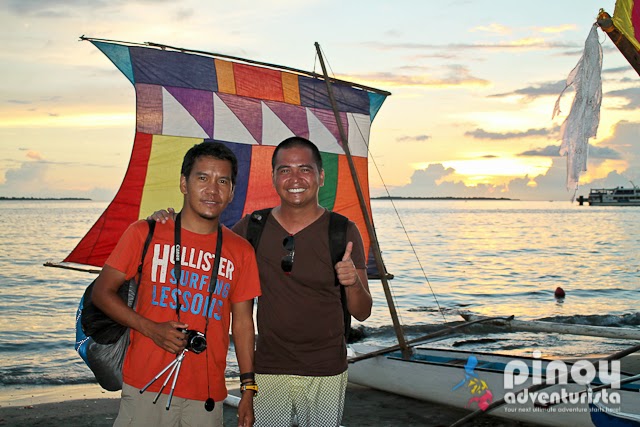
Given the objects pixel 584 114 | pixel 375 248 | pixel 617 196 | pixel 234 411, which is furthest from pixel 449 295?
pixel 617 196

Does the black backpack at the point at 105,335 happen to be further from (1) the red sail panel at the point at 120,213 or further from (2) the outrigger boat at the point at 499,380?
(1) the red sail panel at the point at 120,213

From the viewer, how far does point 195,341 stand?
116 inches

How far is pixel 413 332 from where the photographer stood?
16484 mm

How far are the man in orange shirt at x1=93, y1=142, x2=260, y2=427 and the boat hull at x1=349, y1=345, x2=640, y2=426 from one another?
432 centimetres

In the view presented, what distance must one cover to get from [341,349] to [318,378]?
0.20 m

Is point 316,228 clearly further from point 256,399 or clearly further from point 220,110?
point 220,110

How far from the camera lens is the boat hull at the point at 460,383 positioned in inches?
263

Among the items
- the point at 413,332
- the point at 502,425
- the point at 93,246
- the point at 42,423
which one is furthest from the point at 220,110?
the point at 413,332

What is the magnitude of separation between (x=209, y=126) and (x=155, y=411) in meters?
5.81

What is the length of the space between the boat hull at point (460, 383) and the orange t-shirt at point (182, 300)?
4401 millimetres

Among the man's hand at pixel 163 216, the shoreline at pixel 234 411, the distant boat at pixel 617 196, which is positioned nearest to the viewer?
the man's hand at pixel 163 216

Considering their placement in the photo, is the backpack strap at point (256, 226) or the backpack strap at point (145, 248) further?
the backpack strap at point (256, 226)

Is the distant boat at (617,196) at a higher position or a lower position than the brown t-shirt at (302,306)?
higher
